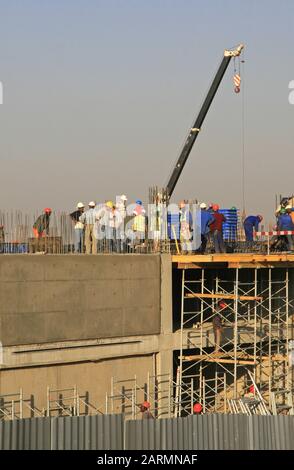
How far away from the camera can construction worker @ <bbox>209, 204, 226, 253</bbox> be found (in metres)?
24.8

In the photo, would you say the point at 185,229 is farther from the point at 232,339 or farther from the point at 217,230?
the point at 232,339

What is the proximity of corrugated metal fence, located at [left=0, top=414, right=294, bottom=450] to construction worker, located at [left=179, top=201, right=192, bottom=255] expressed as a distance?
27.3 feet

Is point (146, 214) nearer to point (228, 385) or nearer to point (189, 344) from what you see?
point (189, 344)

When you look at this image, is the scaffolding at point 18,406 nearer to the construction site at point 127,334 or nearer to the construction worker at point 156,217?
the construction site at point 127,334

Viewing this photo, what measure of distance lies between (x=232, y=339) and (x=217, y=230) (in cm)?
312

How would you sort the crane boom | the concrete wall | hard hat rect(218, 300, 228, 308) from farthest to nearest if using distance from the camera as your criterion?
the crane boom < hard hat rect(218, 300, 228, 308) < the concrete wall

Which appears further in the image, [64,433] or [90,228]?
[90,228]

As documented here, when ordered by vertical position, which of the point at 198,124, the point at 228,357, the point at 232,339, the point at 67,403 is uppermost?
the point at 198,124

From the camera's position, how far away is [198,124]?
34031mm

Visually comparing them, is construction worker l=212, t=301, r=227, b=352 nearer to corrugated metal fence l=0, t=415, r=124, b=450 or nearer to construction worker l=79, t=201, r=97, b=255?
construction worker l=79, t=201, r=97, b=255

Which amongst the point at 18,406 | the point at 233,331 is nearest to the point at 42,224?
the point at 18,406

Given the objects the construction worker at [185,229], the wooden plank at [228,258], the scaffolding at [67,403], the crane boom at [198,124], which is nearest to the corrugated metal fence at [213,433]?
the scaffolding at [67,403]

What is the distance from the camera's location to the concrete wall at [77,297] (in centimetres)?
2102

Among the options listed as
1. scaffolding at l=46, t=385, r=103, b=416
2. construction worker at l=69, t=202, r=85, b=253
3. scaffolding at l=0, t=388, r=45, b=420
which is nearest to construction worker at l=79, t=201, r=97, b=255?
construction worker at l=69, t=202, r=85, b=253
